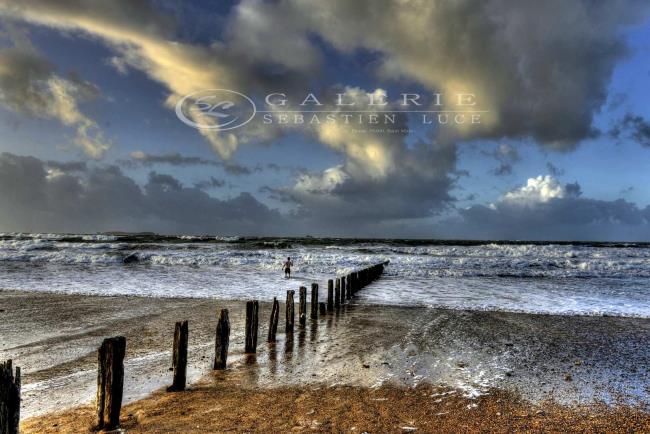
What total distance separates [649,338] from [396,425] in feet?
33.6

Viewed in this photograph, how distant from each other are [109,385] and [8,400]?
1.62 metres

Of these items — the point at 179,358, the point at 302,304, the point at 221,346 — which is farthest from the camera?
the point at 302,304

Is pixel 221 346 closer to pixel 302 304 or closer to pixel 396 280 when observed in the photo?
pixel 302 304

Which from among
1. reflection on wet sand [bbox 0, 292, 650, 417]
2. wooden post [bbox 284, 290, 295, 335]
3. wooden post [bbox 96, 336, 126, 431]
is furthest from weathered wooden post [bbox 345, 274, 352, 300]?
wooden post [bbox 96, 336, 126, 431]

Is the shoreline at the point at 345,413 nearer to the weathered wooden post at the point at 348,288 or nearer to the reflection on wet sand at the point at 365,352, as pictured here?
the reflection on wet sand at the point at 365,352

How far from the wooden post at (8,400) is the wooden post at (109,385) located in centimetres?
142

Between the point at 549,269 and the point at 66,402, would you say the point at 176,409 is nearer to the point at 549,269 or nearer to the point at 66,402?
the point at 66,402

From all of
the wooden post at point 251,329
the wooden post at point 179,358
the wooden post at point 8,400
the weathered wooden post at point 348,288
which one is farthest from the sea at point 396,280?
the wooden post at point 8,400

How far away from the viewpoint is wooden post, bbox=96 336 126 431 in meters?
5.65

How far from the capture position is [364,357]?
948cm

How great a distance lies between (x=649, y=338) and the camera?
39.0 ft

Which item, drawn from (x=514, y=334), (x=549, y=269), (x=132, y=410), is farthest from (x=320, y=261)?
(x=132, y=410)

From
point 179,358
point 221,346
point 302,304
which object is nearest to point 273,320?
point 221,346

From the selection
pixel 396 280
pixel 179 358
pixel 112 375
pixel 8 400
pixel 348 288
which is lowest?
pixel 396 280
